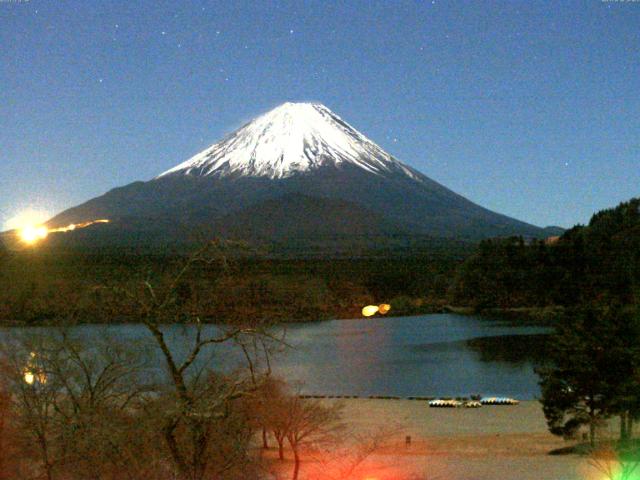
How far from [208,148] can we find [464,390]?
9158 centimetres

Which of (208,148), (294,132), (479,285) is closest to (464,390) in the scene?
(479,285)

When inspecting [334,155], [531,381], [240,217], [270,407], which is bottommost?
[531,381]

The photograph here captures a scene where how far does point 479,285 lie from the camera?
51562 mm

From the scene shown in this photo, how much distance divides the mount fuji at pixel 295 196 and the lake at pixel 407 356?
2996cm

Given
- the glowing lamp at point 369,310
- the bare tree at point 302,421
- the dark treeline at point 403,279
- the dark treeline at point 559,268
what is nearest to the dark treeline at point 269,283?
the dark treeline at point 403,279

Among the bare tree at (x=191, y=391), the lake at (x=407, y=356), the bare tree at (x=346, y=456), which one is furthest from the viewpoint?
the lake at (x=407, y=356)

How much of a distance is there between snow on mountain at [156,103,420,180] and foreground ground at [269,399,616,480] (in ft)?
269

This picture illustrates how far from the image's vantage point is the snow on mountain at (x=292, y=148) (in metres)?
102

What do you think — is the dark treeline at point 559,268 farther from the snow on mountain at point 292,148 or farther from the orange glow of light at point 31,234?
the snow on mountain at point 292,148

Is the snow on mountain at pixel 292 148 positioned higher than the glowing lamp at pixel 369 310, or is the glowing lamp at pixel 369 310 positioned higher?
the snow on mountain at pixel 292 148

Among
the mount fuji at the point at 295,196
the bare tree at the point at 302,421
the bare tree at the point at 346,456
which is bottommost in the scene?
the bare tree at the point at 346,456

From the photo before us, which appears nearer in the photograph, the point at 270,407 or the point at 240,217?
the point at 270,407

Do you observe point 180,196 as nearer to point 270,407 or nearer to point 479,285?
point 479,285

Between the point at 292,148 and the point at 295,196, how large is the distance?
616 inches
